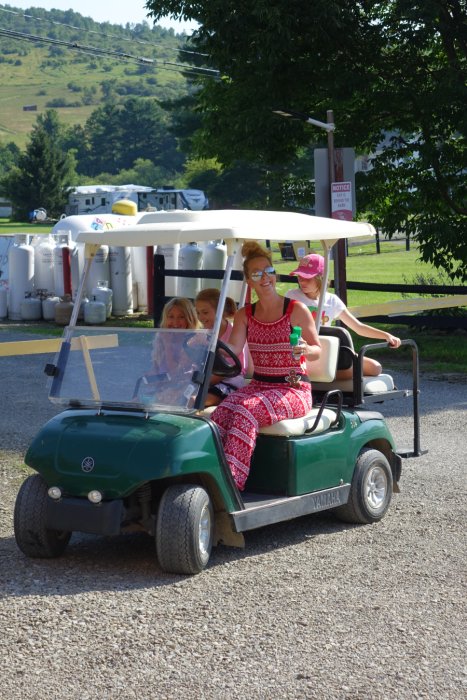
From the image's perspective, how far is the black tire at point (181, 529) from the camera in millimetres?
5824

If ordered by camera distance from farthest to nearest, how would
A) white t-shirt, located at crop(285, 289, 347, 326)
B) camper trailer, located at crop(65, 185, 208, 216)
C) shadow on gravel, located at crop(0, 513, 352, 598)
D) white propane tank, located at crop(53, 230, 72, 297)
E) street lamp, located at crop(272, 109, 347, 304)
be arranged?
camper trailer, located at crop(65, 185, 208, 216), white propane tank, located at crop(53, 230, 72, 297), street lamp, located at crop(272, 109, 347, 304), white t-shirt, located at crop(285, 289, 347, 326), shadow on gravel, located at crop(0, 513, 352, 598)

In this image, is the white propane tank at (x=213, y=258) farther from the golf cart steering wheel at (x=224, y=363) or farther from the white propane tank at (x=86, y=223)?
the golf cart steering wheel at (x=224, y=363)

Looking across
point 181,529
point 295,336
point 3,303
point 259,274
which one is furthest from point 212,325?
point 3,303

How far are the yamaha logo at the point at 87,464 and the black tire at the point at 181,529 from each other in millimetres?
390

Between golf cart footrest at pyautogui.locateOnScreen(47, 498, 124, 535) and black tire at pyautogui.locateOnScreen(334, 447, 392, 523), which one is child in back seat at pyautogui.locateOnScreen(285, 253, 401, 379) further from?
golf cart footrest at pyautogui.locateOnScreen(47, 498, 124, 535)

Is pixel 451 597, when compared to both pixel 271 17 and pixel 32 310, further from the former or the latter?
pixel 32 310

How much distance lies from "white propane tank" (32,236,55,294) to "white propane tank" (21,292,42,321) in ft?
2.03

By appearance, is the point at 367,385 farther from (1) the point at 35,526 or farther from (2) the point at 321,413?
(1) the point at 35,526

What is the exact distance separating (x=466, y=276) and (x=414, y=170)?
5.97 ft

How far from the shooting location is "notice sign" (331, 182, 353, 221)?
17.4 m

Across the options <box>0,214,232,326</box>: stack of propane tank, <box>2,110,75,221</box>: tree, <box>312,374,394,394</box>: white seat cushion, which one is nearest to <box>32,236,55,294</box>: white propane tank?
<box>0,214,232,326</box>: stack of propane tank

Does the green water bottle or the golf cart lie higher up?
the green water bottle

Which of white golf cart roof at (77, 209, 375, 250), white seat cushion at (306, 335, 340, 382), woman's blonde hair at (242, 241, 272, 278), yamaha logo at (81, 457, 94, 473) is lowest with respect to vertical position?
yamaha logo at (81, 457, 94, 473)

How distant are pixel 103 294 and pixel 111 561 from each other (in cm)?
1394
